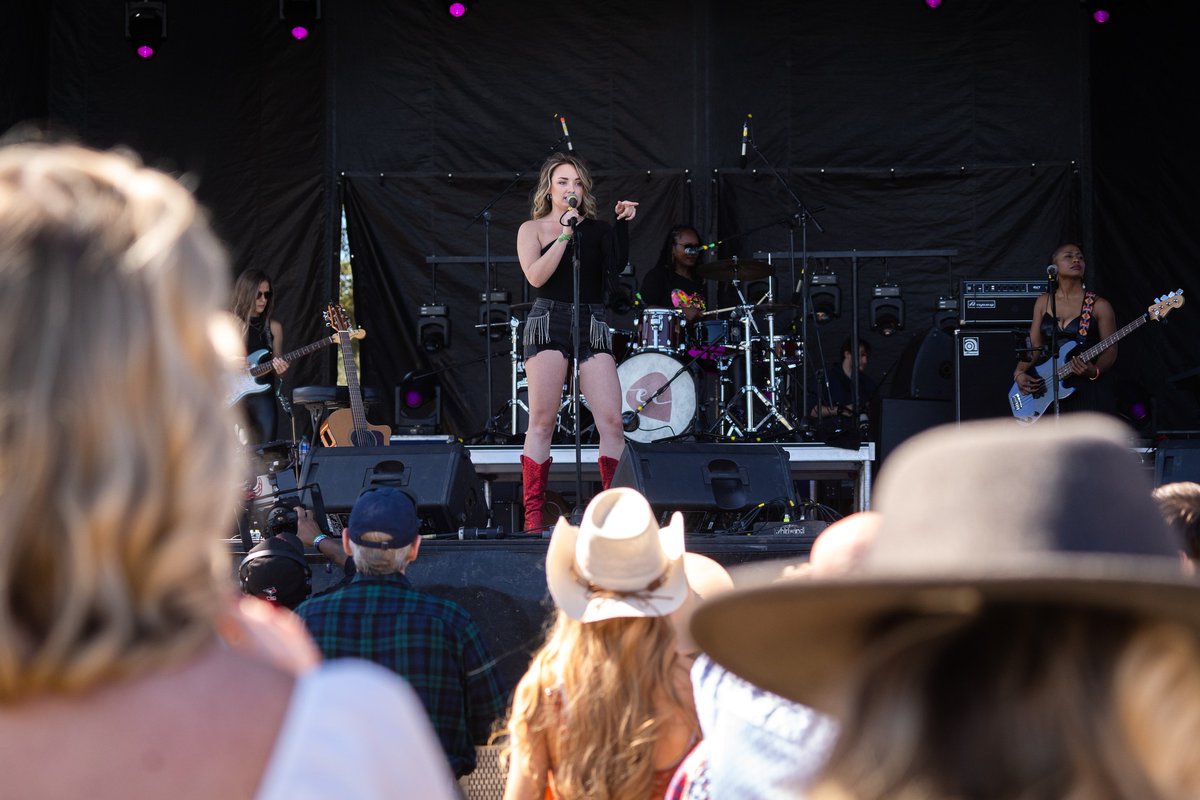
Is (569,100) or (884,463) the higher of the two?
(569,100)

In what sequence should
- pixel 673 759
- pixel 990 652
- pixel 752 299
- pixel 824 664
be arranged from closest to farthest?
pixel 990 652 < pixel 824 664 < pixel 673 759 < pixel 752 299

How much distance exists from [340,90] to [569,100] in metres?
1.96

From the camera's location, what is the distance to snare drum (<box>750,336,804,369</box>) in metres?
10.7

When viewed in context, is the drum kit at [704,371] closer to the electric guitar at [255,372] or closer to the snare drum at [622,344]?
the snare drum at [622,344]

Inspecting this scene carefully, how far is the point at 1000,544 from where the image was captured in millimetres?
1034

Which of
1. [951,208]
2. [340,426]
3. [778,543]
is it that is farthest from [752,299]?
[778,543]

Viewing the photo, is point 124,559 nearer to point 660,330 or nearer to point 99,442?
point 99,442

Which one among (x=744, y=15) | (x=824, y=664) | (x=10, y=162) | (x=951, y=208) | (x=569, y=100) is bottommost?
(x=824, y=664)

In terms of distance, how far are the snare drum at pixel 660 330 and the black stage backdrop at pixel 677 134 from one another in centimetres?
129

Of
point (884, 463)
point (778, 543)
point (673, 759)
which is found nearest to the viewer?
point (673, 759)

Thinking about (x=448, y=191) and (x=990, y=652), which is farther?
(x=448, y=191)

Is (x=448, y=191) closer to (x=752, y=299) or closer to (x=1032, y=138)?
(x=752, y=299)

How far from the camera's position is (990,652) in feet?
3.28

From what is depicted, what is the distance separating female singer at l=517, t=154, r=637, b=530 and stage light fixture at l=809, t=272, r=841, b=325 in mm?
3943
